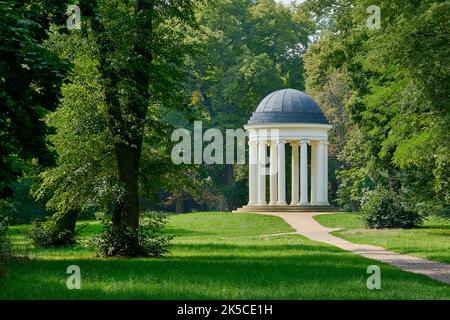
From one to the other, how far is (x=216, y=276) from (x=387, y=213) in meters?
26.5

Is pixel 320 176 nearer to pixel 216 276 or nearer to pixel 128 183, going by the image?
pixel 128 183

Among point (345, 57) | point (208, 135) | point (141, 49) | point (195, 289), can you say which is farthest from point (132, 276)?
point (208, 135)

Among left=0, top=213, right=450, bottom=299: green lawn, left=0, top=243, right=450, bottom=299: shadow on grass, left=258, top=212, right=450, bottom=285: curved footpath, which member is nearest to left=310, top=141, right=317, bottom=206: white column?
left=258, top=212, right=450, bottom=285: curved footpath

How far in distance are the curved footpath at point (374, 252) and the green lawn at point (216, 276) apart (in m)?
0.65

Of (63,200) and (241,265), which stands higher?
(63,200)

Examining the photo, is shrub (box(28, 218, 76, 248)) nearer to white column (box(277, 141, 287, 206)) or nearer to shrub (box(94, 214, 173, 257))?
shrub (box(94, 214, 173, 257))

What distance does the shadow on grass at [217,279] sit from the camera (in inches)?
591

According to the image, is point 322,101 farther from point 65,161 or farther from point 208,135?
point 65,161

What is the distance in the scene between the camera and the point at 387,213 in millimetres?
43500

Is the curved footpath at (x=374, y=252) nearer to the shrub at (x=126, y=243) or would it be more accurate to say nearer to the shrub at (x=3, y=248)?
the shrub at (x=126, y=243)

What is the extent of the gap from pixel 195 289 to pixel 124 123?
8.90 meters

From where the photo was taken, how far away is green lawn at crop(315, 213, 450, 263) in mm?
27562

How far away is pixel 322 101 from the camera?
2817 inches

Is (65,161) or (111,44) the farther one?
(65,161)
